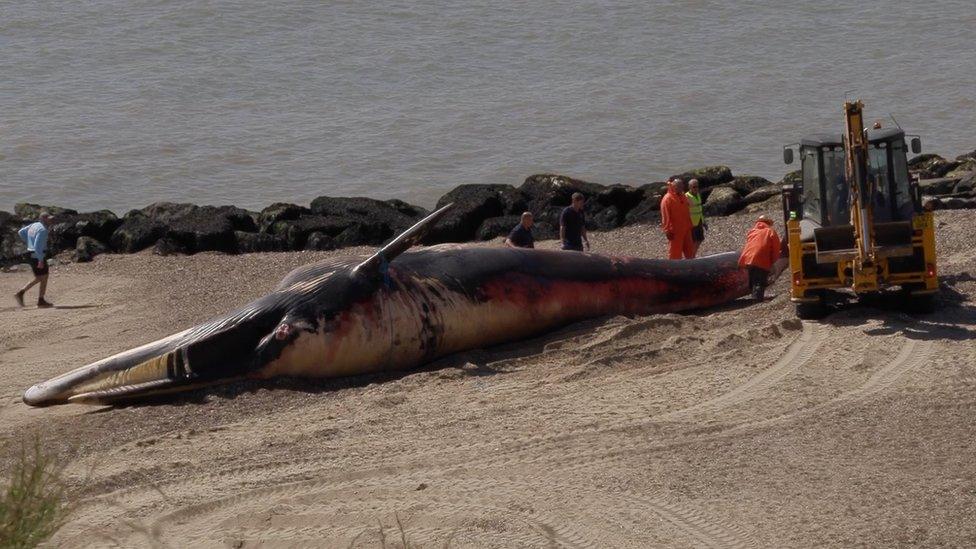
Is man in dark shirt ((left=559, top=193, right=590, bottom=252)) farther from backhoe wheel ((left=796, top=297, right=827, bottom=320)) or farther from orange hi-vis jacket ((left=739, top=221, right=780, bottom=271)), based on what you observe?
backhoe wheel ((left=796, top=297, right=827, bottom=320))

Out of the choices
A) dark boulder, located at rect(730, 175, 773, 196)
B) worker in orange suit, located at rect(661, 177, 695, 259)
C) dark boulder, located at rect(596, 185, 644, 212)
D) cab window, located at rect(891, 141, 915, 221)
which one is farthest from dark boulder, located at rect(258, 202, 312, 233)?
cab window, located at rect(891, 141, 915, 221)

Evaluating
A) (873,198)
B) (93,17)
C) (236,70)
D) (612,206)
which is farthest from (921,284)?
(93,17)

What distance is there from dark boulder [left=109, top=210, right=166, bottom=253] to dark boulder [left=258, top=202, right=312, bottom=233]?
1849 millimetres

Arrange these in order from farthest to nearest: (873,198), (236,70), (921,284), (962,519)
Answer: (236,70) < (873,198) < (921,284) < (962,519)

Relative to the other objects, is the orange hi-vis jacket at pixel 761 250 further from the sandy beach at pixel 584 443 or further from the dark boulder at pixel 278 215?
the dark boulder at pixel 278 215

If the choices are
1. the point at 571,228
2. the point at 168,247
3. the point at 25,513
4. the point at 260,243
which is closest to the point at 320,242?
the point at 260,243

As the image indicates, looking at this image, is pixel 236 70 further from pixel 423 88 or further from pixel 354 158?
pixel 354 158

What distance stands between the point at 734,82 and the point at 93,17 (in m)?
24.5

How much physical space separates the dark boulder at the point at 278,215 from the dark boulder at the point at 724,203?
759cm

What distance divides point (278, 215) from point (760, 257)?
11.6 meters

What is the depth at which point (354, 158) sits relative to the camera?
117 ft

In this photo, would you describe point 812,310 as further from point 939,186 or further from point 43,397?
point 939,186

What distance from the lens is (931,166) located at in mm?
25656

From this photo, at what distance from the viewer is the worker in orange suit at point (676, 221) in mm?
17859
